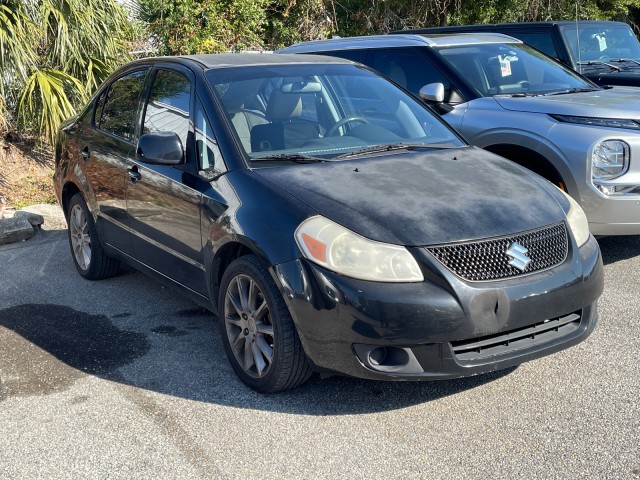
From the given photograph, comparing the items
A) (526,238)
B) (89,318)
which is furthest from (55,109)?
(526,238)

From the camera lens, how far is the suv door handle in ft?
17.4

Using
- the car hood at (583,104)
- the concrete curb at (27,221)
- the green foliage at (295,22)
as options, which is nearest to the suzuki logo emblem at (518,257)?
the car hood at (583,104)

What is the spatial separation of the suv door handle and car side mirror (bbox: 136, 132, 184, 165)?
0.53 metres

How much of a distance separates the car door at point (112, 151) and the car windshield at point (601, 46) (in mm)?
5966

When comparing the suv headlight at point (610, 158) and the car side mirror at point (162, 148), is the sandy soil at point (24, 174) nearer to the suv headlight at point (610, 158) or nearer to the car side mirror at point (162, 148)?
the car side mirror at point (162, 148)

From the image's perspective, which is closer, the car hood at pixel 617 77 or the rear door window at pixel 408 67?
the rear door window at pixel 408 67

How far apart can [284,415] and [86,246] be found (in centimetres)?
298

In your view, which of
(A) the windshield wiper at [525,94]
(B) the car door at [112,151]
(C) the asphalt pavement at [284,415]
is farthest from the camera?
(A) the windshield wiper at [525,94]

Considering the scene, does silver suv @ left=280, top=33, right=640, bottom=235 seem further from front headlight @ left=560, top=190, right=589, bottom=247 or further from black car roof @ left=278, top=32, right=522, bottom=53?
front headlight @ left=560, top=190, right=589, bottom=247

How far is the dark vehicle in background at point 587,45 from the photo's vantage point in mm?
9859

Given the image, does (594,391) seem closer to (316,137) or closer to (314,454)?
(314,454)

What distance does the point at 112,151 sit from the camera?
5.73 metres

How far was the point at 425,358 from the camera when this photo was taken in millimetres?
3799

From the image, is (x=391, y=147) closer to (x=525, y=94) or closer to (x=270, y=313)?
(x=270, y=313)
